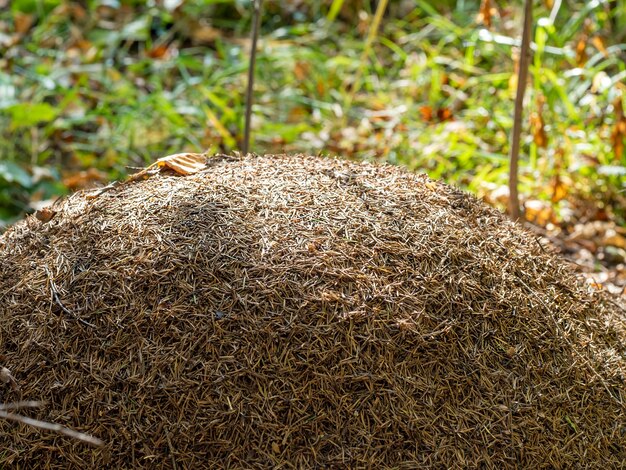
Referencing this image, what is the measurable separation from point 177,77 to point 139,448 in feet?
13.9

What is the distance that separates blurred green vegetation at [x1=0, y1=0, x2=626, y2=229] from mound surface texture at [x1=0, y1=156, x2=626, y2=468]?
2.10m

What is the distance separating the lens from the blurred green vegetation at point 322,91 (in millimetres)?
4445

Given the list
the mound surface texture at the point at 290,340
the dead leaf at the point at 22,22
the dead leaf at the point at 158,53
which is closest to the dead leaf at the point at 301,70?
the dead leaf at the point at 158,53

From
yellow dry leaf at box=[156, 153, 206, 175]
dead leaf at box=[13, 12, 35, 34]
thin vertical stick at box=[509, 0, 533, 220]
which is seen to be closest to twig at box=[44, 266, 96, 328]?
yellow dry leaf at box=[156, 153, 206, 175]

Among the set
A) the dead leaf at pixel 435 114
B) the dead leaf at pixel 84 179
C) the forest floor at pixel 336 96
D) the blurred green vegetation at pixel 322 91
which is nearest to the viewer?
the forest floor at pixel 336 96

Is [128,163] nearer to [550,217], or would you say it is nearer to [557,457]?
[550,217]

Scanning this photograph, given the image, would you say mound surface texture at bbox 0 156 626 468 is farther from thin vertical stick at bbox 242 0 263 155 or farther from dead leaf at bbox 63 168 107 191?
dead leaf at bbox 63 168 107 191

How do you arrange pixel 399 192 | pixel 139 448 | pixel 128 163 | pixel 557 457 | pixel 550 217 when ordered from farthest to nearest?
pixel 128 163
pixel 550 217
pixel 399 192
pixel 557 457
pixel 139 448

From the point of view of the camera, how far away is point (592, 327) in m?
2.27

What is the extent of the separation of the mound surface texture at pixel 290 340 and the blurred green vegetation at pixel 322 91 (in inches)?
82.5

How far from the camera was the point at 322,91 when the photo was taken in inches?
210

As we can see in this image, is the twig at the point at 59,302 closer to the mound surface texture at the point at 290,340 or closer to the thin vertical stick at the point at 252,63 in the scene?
the mound surface texture at the point at 290,340

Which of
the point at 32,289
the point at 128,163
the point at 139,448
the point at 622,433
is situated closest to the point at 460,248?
the point at 622,433

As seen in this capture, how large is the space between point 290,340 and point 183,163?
0.76 meters
